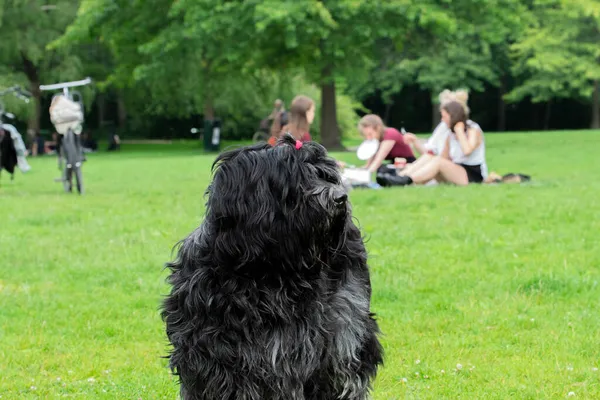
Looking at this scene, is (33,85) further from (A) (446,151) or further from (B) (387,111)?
(A) (446,151)

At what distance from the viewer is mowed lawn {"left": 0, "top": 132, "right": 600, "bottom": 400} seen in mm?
5334

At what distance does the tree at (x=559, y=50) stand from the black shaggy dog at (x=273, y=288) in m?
38.9

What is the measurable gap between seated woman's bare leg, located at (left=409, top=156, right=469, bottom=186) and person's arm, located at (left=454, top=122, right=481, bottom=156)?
48cm

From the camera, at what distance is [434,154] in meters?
16.1

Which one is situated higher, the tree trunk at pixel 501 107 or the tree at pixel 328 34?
the tree at pixel 328 34

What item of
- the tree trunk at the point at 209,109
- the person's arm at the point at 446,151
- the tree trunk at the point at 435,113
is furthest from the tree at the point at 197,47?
the person's arm at the point at 446,151

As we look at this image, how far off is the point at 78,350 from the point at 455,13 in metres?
30.6

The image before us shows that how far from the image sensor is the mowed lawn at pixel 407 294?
5.33 m

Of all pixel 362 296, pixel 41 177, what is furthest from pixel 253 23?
pixel 362 296

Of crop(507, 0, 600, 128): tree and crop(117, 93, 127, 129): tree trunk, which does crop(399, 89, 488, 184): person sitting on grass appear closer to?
crop(507, 0, 600, 128): tree

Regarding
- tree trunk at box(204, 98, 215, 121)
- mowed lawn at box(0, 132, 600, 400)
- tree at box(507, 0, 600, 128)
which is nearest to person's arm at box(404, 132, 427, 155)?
mowed lawn at box(0, 132, 600, 400)

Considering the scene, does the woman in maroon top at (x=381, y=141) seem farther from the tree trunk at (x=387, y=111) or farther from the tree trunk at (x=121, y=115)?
the tree trunk at (x=387, y=111)

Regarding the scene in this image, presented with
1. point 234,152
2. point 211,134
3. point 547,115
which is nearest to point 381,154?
point 234,152

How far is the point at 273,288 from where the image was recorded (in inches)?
145
